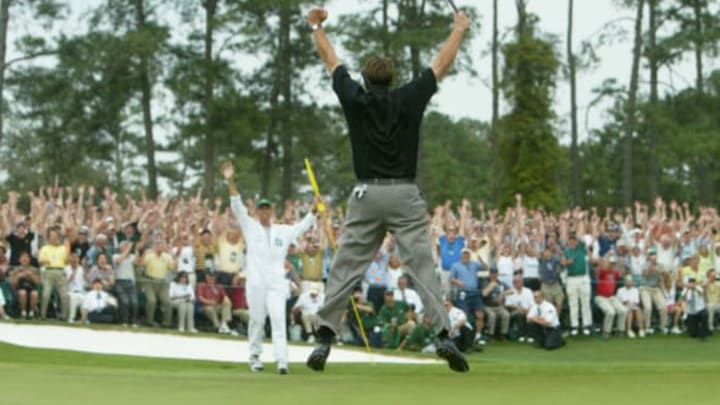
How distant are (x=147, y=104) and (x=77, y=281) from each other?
2172 cm

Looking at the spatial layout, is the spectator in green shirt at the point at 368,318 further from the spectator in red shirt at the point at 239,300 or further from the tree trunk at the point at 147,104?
the tree trunk at the point at 147,104

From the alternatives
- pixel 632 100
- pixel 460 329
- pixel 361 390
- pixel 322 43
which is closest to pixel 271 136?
pixel 632 100

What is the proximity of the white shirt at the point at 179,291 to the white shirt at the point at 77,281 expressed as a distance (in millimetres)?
1581

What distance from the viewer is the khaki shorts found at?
26359 millimetres

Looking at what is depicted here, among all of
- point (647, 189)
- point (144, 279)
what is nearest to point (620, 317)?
point (144, 279)

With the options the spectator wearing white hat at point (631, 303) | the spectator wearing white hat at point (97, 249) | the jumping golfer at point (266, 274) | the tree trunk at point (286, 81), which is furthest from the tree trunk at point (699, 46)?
the jumping golfer at point (266, 274)

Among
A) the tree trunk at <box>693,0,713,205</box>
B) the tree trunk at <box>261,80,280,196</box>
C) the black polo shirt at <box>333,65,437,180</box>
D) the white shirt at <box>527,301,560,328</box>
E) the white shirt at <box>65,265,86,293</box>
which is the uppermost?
the tree trunk at <box>693,0,713,205</box>

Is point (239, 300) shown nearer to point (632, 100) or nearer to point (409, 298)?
point (409, 298)

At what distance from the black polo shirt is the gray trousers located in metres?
0.15

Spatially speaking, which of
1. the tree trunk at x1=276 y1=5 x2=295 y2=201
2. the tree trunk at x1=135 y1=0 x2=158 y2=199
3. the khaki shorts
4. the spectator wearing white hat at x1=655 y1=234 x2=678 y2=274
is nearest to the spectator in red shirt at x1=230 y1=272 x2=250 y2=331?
the khaki shorts

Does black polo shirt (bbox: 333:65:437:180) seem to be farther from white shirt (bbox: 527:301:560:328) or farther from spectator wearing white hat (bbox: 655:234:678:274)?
spectator wearing white hat (bbox: 655:234:678:274)

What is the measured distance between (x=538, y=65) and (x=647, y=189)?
26.2m

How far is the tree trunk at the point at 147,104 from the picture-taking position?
43.6 m

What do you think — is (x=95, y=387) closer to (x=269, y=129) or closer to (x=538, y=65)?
(x=538, y=65)
